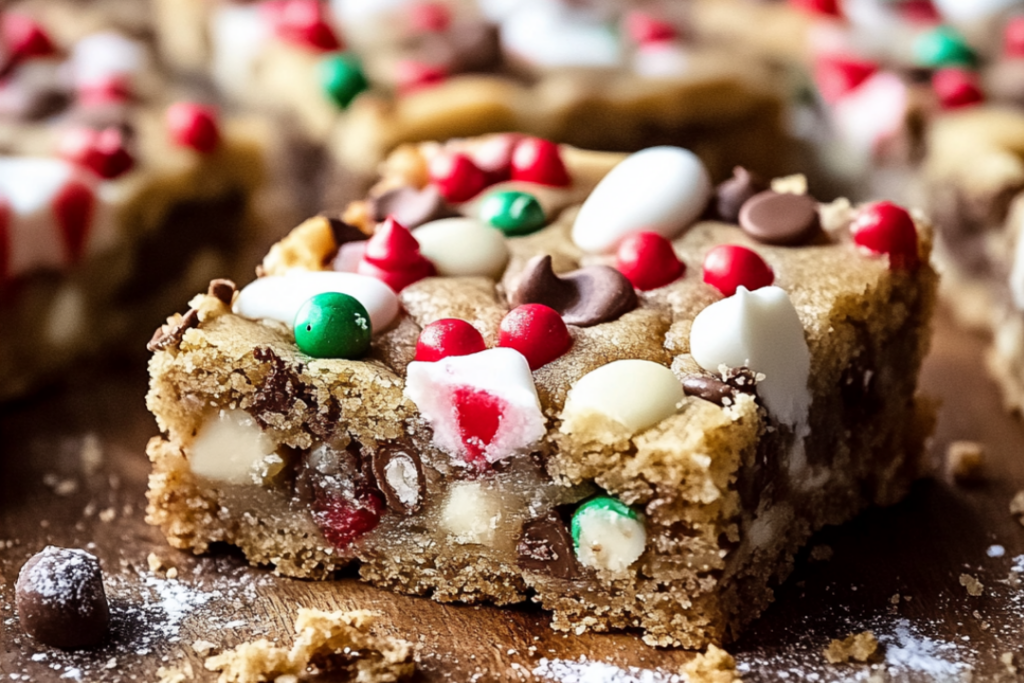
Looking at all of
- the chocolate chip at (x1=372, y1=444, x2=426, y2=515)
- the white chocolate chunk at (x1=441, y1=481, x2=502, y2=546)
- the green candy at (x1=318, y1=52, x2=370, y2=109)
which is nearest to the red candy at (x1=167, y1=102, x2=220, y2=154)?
the green candy at (x1=318, y1=52, x2=370, y2=109)

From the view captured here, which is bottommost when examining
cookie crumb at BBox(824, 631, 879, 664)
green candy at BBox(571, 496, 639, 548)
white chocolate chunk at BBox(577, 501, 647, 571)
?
cookie crumb at BBox(824, 631, 879, 664)

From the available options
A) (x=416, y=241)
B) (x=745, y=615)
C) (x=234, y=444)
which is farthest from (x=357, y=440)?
(x=745, y=615)

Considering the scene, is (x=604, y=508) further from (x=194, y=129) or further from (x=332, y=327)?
(x=194, y=129)

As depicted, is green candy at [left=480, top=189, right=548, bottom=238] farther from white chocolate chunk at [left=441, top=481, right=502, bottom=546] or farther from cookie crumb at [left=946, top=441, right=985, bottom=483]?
cookie crumb at [left=946, top=441, right=985, bottom=483]

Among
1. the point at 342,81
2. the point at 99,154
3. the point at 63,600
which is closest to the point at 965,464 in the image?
the point at 63,600

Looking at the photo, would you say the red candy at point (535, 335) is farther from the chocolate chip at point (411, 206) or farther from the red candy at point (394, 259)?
the chocolate chip at point (411, 206)

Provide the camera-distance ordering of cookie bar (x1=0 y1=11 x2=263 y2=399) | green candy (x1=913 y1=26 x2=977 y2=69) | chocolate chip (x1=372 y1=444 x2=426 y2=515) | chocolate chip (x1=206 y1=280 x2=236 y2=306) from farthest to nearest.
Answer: green candy (x1=913 y1=26 x2=977 y2=69)
cookie bar (x1=0 y1=11 x2=263 y2=399)
chocolate chip (x1=206 y1=280 x2=236 y2=306)
chocolate chip (x1=372 y1=444 x2=426 y2=515)
